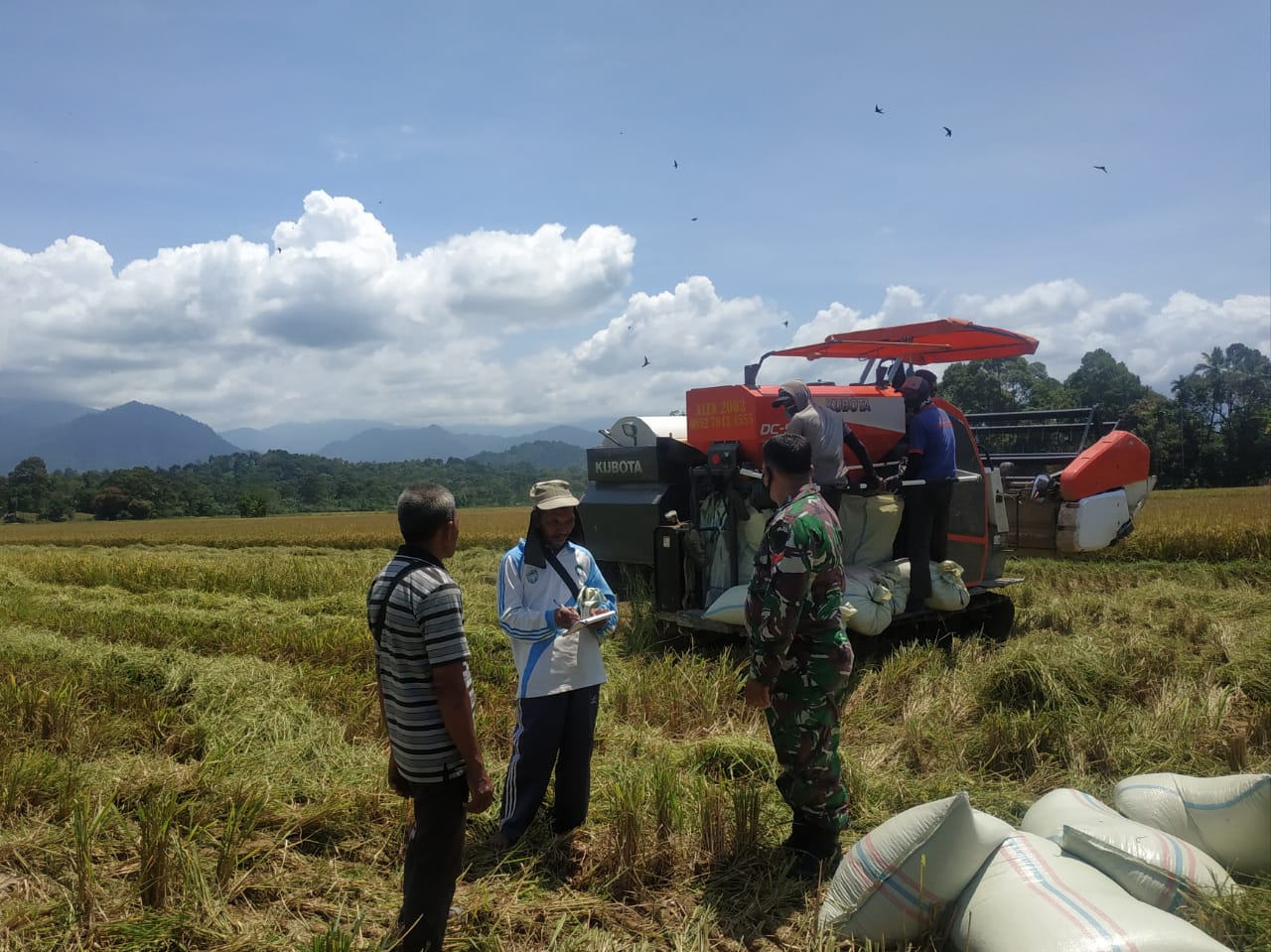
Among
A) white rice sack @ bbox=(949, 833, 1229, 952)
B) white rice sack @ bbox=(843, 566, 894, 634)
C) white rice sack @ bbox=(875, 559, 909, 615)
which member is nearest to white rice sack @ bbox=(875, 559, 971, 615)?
white rice sack @ bbox=(875, 559, 909, 615)

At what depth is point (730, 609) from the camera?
A: 575cm

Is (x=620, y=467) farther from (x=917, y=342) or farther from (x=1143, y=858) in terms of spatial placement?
(x=1143, y=858)

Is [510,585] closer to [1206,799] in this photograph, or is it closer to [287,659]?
[1206,799]

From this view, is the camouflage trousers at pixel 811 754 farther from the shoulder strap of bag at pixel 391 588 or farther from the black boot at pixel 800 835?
the shoulder strap of bag at pixel 391 588

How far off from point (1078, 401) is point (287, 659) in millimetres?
56752

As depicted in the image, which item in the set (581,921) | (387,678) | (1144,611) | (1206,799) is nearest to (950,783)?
(1206,799)

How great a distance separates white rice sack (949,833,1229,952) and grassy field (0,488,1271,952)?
23 centimetres

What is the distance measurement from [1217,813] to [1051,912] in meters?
0.94

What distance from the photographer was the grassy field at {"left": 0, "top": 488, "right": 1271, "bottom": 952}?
2.87 metres

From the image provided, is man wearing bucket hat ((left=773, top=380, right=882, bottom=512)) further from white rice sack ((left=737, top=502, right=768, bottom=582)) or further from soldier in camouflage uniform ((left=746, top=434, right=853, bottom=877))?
soldier in camouflage uniform ((left=746, top=434, right=853, bottom=877))

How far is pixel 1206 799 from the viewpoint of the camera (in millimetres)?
2850

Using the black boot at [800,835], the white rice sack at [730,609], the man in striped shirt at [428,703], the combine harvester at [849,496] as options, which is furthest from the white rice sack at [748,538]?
the man in striped shirt at [428,703]

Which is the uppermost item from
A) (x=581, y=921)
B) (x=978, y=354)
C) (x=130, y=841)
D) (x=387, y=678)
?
(x=978, y=354)

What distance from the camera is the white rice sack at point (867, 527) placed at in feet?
20.3
